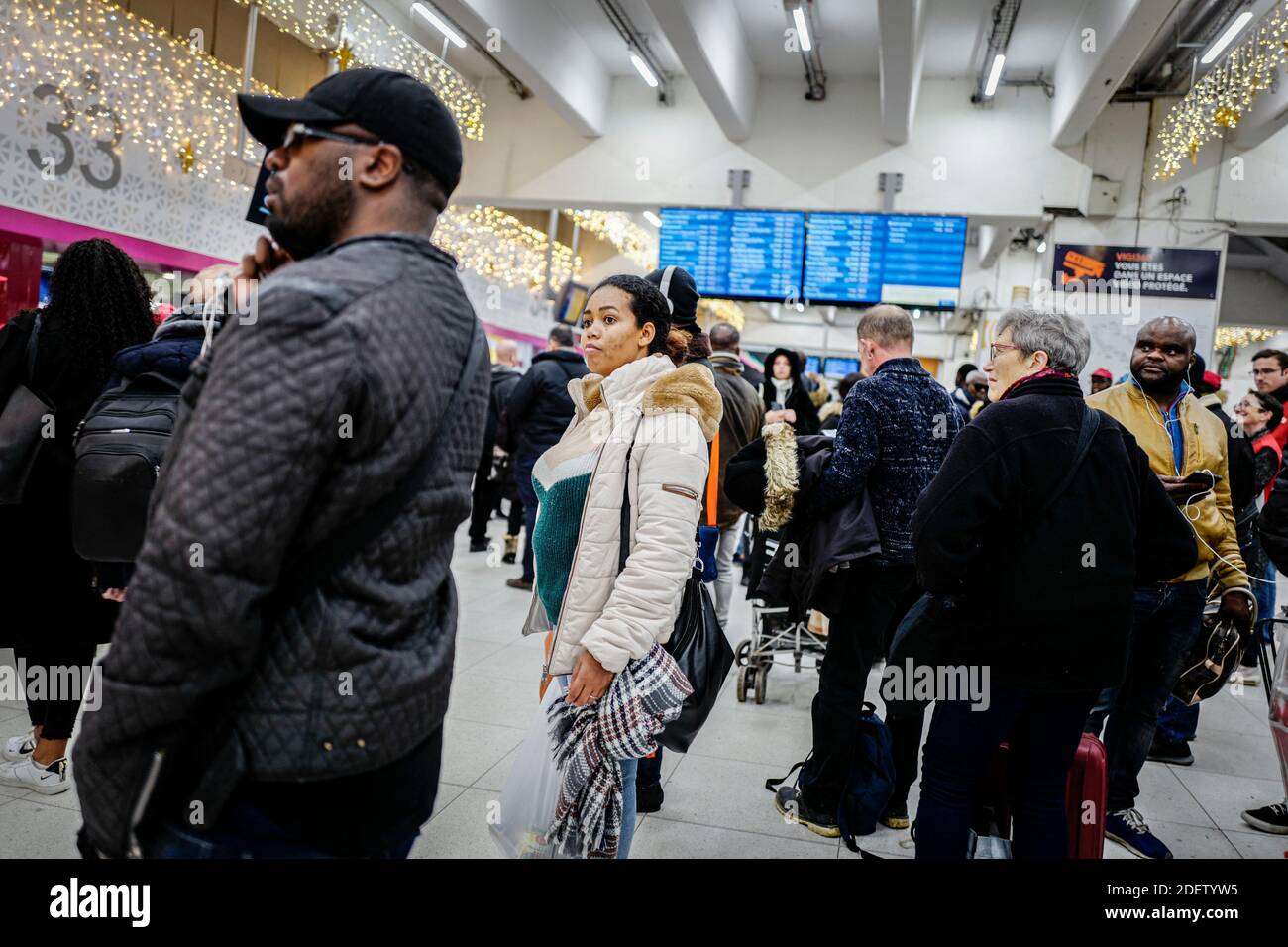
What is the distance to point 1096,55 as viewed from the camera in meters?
5.81

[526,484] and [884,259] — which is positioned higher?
[884,259]

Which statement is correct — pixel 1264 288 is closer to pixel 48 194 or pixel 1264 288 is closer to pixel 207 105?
pixel 207 105

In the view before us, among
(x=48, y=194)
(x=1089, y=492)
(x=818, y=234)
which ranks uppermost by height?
(x=818, y=234)

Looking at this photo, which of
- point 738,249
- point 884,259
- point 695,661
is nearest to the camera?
point 695,661

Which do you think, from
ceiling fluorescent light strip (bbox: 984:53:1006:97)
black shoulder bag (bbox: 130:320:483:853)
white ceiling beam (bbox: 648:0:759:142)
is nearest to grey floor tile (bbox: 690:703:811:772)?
black shoulder bag (bbox: 130:320:483:853)

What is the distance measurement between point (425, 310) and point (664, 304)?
121 centimetres

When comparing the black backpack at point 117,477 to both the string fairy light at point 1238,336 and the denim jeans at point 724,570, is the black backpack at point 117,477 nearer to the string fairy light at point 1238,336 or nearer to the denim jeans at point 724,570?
the denim jeans at point 724,570

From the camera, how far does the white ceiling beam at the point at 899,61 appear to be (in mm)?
5227

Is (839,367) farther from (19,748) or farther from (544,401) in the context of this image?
(19,748)

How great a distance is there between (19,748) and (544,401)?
3419 millimetres

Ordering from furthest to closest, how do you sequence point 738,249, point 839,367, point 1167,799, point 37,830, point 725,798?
1. point 839,367
2. point 738,249
3. point 1167,799
4. point 725,798
5. point 37,830
